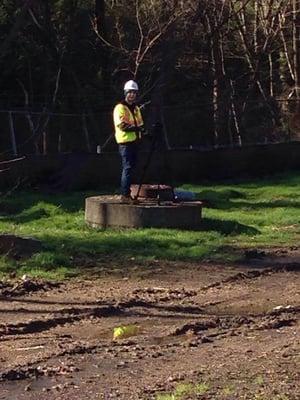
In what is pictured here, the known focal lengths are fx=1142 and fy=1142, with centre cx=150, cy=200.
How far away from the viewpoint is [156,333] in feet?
30.5

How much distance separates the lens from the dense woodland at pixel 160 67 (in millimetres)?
27688

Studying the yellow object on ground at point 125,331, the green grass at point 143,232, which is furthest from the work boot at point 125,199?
the yellow object on ground at point 125,331

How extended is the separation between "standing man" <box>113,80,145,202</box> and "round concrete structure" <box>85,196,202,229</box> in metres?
0.43

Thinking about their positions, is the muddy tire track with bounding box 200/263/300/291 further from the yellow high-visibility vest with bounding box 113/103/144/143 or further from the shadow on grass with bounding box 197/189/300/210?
the shadow on grass with bounding box 197/189/300/210

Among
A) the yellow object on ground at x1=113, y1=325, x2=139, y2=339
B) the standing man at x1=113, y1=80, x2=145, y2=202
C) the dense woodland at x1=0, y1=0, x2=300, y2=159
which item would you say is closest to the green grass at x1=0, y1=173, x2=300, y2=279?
the standing man at x1=113, y1=80, x2=145, y2=202

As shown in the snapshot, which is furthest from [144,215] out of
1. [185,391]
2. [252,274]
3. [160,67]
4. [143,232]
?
[160,67]

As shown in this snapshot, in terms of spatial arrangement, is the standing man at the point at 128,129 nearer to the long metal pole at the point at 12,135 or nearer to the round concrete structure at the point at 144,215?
the round concrete structure at the point at 144,215

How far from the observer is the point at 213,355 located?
8.02 m

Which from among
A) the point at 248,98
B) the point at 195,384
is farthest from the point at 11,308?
the point at 248,98

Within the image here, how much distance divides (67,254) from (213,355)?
20.0ft

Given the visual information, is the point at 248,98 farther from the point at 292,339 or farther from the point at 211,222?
the point at 292,339

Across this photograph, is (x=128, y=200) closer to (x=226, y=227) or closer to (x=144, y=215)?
(x=144, y=215)

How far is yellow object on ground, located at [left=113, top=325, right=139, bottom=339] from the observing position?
9.21 m

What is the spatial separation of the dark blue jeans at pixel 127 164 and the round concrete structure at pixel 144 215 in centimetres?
32
